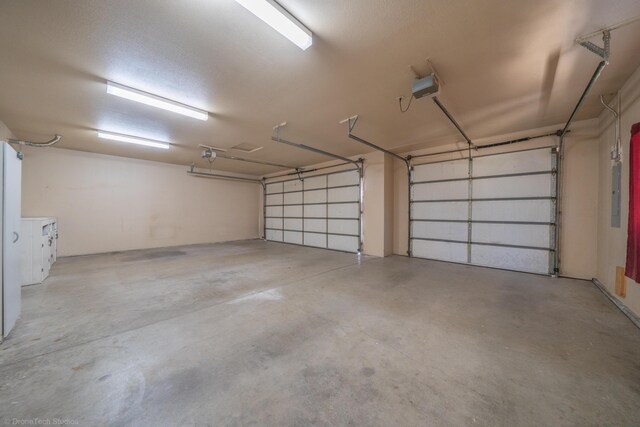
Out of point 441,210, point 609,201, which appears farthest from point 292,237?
point 609,201

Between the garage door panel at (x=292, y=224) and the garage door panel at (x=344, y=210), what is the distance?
163cm

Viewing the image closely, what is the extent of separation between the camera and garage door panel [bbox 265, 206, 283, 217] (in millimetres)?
9717

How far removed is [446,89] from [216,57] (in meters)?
2.85

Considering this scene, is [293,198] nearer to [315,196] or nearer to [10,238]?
[315,196]

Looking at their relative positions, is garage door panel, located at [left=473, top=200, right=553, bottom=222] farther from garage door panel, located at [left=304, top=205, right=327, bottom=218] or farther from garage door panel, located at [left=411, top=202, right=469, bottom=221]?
garage door panel, located at [left=304, top=205, right=327, bottom=218]

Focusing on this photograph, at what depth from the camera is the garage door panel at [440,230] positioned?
18.0ft

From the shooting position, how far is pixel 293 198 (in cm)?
909

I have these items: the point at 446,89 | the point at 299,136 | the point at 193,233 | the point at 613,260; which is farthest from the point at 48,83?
the point at 613,260

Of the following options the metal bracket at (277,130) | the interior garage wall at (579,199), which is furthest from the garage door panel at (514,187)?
the metal bracket at (277,130)

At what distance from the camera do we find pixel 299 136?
16.9ft

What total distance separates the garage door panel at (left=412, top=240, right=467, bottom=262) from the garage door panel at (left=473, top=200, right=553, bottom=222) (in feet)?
2.67

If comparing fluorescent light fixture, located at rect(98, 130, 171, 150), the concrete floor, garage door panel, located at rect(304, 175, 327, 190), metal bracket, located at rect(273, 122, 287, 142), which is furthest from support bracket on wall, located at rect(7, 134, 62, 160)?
garage door panel, located at rect(304, 175, 327, 190)

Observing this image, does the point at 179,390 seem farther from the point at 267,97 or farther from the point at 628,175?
the point at 628,175

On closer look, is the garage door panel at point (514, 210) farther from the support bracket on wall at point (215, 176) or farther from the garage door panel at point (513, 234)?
the support bracket on wall at point (215, 176)
